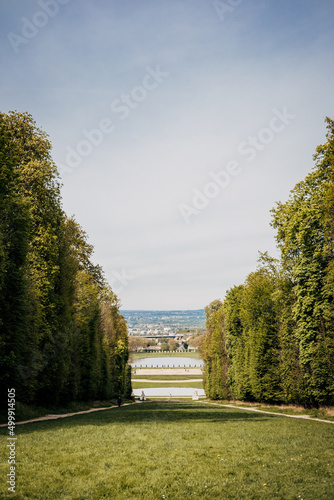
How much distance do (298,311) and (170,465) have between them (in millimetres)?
19613

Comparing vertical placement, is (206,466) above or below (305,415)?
above

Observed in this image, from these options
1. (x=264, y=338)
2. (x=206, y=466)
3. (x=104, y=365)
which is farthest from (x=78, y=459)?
(x=104, y=365)

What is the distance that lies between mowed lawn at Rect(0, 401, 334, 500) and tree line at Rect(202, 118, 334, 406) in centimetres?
1141

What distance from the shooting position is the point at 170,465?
382 inches

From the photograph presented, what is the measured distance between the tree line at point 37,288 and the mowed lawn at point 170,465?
839 cm

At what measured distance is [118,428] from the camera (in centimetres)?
1609

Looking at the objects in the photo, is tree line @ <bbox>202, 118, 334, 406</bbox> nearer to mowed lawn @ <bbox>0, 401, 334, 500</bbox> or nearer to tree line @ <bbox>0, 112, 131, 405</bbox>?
mowed lawn @ <bbox>0, 401, 334, 500</bbox>

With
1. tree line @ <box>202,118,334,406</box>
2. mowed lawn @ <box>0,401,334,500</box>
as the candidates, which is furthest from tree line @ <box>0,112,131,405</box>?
tree line @ <box>202,118,334,406</box>

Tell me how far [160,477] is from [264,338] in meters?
26.1

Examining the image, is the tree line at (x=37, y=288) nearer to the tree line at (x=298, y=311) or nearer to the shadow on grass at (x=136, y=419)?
the shadow on grass at (x=136, y=419)

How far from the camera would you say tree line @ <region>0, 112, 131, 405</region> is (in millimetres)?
20906

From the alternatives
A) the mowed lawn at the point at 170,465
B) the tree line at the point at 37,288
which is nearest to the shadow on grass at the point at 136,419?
the mowed lawn at the point at 170,465

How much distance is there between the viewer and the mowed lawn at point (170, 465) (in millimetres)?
7734

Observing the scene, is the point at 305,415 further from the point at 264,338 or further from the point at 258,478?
the point at 258,478
